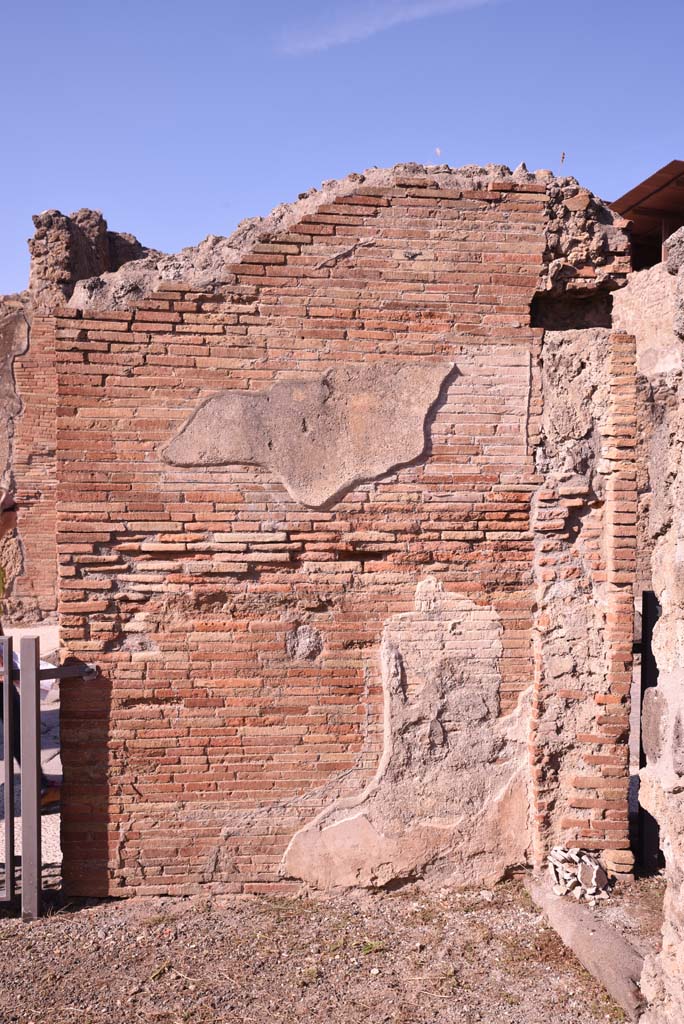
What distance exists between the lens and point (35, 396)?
11141 millimetres

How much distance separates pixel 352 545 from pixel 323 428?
646 millimetres

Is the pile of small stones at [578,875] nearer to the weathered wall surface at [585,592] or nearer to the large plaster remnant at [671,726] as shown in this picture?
the weathered wall surface at [585,592]

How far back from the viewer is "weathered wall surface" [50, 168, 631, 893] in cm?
435

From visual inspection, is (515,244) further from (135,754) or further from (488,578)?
(135,754)

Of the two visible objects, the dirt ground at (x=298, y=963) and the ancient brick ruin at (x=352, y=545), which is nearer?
the dirt ground at (x=298, y=963)

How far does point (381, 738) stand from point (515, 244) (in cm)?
278

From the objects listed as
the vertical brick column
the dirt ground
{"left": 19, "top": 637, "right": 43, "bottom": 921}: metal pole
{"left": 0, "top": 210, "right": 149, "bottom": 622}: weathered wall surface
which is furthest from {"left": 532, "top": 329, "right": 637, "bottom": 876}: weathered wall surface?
{"left": 0, "top": 210, "right": 149, "bottom": 622}: weathered wall surface

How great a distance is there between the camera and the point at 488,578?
4.54m

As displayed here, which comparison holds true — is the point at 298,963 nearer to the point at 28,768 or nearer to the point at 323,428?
the point at 28,768

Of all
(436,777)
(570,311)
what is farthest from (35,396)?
(436,777)

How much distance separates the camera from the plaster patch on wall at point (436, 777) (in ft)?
14.6

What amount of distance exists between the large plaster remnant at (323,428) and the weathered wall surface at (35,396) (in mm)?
7307

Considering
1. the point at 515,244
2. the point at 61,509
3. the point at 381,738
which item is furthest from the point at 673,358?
the point at 61,509

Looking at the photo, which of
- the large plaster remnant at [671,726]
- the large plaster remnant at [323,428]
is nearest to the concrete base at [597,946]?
the large plaster remnant at [671,726]
